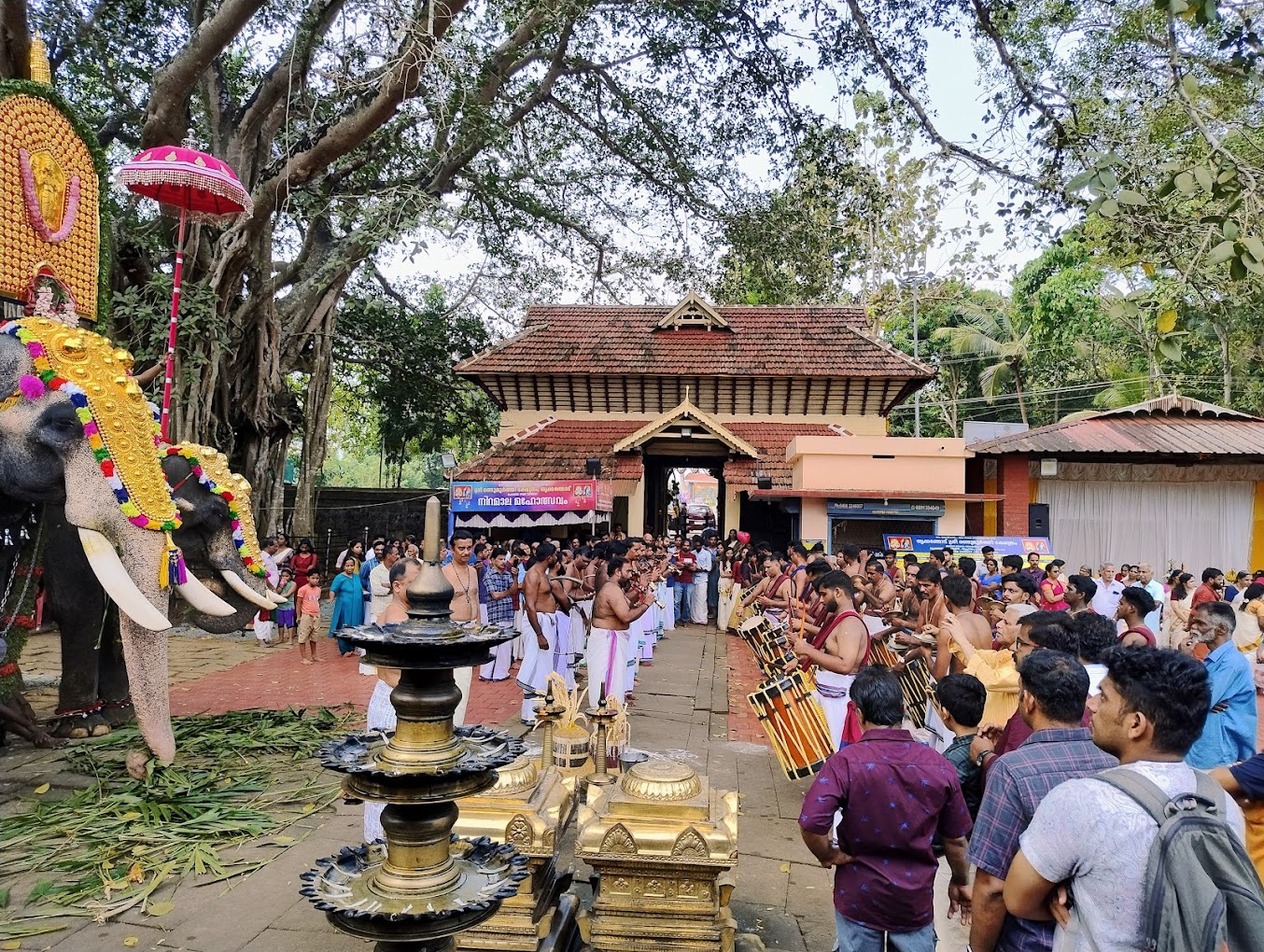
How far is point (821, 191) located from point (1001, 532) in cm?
1007

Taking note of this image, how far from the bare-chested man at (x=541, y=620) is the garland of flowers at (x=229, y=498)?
107 inches

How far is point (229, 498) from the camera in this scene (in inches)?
251

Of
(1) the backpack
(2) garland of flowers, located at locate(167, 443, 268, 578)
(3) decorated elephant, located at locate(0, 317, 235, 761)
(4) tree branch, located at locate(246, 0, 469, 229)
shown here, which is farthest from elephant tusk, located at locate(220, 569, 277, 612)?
(1) the backpack

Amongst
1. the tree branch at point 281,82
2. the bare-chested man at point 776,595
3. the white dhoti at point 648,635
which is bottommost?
the white dhoti at point 648,635

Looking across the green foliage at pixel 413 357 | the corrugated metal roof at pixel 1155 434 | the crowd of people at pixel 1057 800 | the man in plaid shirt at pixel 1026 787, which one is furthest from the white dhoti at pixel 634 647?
the green foliage at pixel 413 357

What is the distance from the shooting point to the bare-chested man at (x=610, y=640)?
24.7 ft

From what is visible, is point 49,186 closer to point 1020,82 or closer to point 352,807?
point 352,807

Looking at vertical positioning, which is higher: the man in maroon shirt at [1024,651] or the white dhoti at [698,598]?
the man in maroon shirt at [1024,651]

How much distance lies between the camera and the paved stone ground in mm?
A: 3889

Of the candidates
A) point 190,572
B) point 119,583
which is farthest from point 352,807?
point 190,572

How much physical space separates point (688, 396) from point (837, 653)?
12.8 metres

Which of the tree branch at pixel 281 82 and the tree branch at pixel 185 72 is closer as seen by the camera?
the tree branch at pixel 185 72

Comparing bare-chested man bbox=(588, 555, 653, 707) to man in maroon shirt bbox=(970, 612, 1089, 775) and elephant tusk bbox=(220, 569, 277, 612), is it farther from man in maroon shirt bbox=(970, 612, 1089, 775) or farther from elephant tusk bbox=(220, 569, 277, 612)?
man in maroon shirt bbox=(970, 612, 1089, 775)

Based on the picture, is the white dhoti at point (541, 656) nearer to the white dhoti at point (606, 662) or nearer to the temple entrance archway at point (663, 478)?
the white dhoti at point (606, 662)
